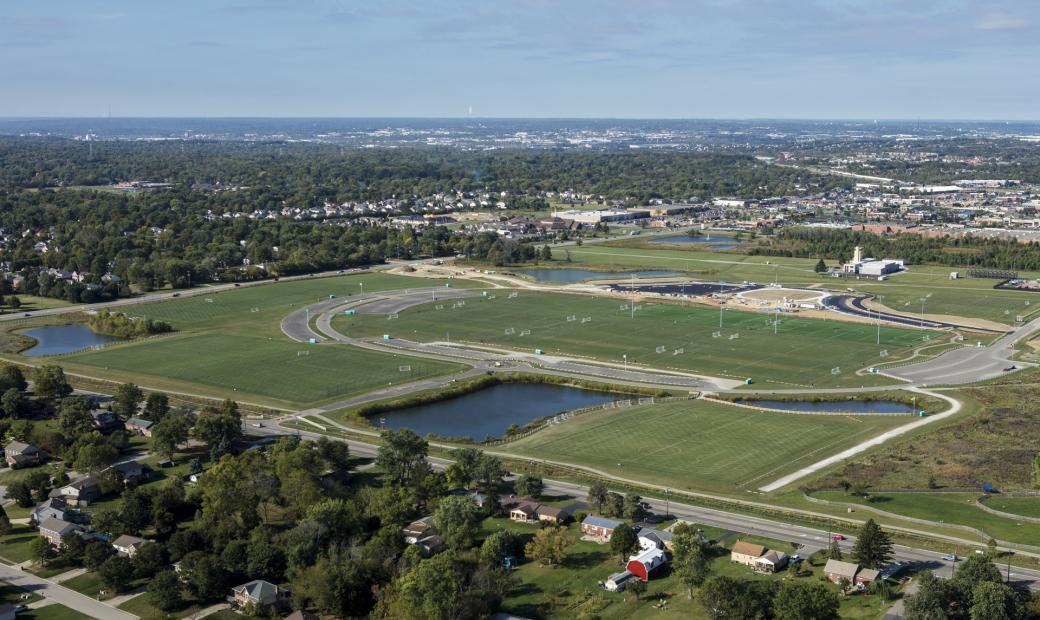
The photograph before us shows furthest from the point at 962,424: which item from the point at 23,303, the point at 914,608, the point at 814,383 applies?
the point at 23,303

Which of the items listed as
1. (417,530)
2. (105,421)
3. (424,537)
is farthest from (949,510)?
(105,421)

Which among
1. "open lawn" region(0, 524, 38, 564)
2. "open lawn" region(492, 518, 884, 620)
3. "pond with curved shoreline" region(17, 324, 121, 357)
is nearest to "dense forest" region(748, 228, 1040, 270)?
"pond with curved shoreline" region(17, 324, 121, 357)

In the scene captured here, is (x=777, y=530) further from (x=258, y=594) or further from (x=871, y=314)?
(x=871, y=314)

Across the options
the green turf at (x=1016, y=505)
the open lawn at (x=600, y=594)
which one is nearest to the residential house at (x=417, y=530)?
the open lawn at (x=600, y=594)

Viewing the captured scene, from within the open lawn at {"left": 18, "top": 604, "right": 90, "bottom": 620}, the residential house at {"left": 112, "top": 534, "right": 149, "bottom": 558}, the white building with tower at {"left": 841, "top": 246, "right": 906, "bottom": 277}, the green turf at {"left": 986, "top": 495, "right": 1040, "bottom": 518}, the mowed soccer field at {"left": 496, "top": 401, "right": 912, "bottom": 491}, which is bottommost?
the open lawn at {"left": 18, "top": 604, "right": 90, "bottom": 620}

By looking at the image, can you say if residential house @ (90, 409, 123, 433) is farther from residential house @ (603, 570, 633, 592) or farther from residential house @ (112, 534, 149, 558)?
residential house @ (603, 570, 633, 592)
